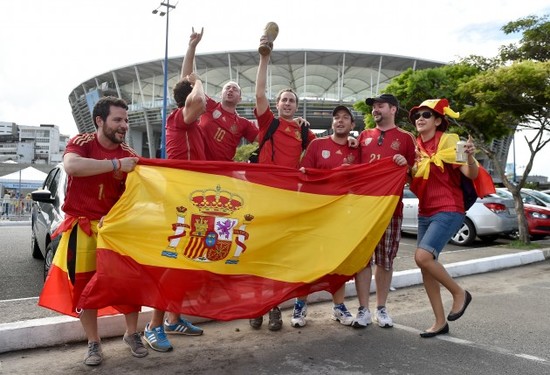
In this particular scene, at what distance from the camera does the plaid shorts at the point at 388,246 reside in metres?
4.24

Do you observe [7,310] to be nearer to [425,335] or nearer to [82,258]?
[82,258]

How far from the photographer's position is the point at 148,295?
3232mm

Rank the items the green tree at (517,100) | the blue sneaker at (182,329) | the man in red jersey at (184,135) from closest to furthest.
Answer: the man in red jersey at (184,135) < the blue sneaker at (182,329) < the green tree at (517,100)

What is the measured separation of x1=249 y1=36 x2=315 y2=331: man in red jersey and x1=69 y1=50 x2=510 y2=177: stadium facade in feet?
139

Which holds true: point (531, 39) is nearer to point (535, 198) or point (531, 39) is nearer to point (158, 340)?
point (535, 198)

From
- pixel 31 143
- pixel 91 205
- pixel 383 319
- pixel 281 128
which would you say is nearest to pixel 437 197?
pixel 383 319

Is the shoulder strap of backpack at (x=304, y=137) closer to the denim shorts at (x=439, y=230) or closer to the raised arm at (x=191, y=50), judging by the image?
the raised arm at (x=191, y=50)

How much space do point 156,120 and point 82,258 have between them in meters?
51.9

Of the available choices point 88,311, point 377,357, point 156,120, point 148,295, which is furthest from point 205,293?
point 156,120

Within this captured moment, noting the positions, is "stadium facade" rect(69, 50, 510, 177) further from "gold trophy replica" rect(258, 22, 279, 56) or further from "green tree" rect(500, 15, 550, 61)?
"gold trophy replica" rect(258, 22, 279, 56)

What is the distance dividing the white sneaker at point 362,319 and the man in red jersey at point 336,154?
89mm

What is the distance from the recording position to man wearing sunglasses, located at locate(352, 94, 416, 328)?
4184 mm

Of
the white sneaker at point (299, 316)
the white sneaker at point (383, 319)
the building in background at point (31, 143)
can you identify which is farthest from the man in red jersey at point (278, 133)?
the building in background at point (31, 143)

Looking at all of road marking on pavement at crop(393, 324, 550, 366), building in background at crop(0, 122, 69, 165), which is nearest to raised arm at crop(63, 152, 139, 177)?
road marking on pavement at crop(393, 324, 550, 366)
